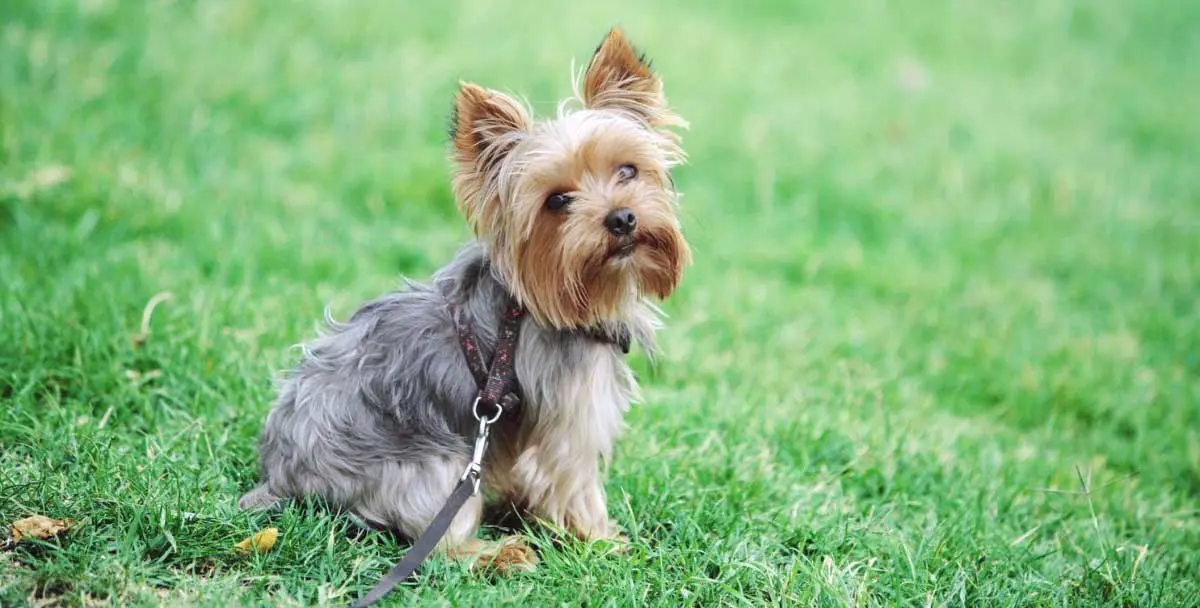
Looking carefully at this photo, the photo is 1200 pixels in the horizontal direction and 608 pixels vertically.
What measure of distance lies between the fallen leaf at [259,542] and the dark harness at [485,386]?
1.40 ft

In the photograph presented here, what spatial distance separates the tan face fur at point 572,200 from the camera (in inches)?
154

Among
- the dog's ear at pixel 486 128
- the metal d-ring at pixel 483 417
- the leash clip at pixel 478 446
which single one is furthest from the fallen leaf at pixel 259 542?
the dog's ear at pixel 486 128

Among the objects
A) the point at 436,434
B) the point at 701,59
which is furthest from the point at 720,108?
the point at 436,434

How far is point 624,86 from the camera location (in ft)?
13.8

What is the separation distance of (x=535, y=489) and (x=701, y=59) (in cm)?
799

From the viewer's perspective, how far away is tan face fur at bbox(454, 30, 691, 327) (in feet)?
12.8

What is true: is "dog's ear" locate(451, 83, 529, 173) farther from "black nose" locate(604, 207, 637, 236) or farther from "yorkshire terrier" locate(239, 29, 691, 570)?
"black nose" locate(604, 207, 637, 236)

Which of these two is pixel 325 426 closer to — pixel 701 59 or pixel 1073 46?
pixel 701 59

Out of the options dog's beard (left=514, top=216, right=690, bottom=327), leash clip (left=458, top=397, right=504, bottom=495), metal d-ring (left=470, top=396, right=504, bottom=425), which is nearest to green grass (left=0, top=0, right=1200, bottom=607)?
leash clip (left=458, top=397, right=504, bottom=495)

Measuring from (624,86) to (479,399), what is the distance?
1309 millimetres

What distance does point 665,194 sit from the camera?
4.12m

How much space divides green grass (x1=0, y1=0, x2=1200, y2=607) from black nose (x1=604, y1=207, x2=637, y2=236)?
121cm

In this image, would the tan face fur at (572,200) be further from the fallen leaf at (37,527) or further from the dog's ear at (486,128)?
the fallen leaf at (37,527)

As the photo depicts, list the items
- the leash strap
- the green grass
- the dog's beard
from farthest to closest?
the green grass → the dog's beard → the leash strap
